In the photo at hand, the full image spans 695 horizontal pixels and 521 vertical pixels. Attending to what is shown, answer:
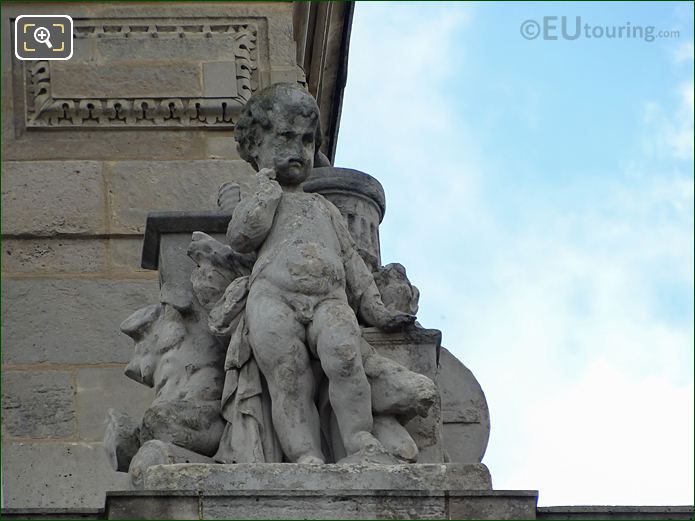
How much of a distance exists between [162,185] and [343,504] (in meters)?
4.28

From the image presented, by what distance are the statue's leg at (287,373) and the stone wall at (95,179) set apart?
241 centimetres

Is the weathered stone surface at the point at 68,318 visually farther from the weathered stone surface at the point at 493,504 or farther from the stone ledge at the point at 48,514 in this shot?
the weathered stone surface at the point at 493,504

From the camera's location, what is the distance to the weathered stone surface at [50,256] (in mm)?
13734

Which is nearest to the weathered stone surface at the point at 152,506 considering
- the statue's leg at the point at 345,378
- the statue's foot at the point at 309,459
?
the statue's foot at the point at 309,459

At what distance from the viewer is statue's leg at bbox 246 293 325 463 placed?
10688mm

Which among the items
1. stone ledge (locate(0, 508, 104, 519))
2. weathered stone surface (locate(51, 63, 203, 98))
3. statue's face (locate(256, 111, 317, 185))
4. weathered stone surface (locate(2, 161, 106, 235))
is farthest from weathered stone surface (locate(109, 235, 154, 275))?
stone ledge (locate(0, 508, 104, 519))

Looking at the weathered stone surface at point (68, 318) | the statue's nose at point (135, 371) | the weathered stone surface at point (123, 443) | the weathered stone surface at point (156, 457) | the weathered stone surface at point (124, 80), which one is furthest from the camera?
the weathered stone surface at point (124, 80)

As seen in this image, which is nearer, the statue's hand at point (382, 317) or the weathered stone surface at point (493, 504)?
the weathered stone surface at point (493, 504)

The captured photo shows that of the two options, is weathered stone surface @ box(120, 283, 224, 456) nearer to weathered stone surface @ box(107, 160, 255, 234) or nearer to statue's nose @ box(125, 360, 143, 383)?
statue's nose @ box(125, 360, 143, 383)

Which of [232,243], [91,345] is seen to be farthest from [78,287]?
[232,243]

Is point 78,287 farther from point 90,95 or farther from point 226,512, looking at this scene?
point 226,512

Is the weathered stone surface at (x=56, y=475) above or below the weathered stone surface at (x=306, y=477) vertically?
below

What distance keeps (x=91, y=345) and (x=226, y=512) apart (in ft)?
11.9

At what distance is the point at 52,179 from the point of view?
1401 cm
